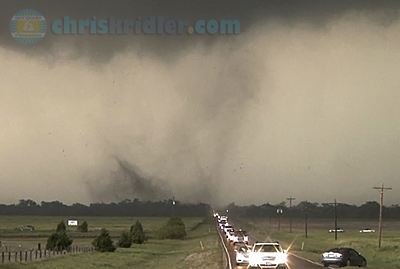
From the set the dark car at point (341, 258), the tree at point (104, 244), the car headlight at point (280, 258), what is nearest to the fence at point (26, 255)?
the tree at point (104, 244)

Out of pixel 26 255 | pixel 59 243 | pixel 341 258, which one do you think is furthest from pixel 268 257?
pixel 59 243

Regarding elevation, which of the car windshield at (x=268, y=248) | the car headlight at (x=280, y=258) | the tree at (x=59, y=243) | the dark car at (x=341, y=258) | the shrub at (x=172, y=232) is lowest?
the shrub at (x=172, y=232)

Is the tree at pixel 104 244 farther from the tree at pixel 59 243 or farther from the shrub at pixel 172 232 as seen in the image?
the shrub at pixel 172 232

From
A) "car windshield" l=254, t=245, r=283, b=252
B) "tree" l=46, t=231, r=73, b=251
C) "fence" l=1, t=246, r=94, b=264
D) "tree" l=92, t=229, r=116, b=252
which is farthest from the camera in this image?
"tree" l=46, t=231, r=73, b=251

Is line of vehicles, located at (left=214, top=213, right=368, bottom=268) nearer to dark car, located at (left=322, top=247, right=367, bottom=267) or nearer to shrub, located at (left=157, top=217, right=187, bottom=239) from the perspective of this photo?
dark car, located at (left=322, top=247, right=367, bottom=267)

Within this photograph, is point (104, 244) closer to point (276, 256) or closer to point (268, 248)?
point (268, 248)


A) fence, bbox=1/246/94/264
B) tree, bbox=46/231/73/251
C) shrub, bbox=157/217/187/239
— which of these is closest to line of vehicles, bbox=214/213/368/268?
fence, bbox=1/246/94/264

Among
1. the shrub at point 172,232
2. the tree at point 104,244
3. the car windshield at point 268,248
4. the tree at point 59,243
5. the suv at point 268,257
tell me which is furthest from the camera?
the shrub at point 172,232

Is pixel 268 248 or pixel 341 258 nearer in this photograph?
pixel 268 248

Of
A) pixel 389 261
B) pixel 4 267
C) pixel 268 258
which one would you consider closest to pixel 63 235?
pixel 4 267

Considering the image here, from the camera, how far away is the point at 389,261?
54.2 m

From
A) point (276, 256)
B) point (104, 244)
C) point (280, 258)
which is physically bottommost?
point (104, 244)

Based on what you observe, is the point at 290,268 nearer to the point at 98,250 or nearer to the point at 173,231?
the point at 98,250

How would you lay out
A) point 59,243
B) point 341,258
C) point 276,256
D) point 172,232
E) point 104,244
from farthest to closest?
point 172,232
point 59,243
point 104,244
point 341,258
point 276,256
